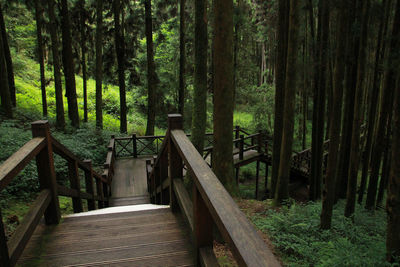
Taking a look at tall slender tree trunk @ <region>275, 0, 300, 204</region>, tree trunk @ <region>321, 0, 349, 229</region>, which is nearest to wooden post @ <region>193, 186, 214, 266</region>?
tree trunk @ <region>321, 0, 349, 229</region>

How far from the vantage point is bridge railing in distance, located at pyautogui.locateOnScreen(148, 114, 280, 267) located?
3.73 feet

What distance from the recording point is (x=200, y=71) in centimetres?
806

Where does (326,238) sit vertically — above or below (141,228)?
below

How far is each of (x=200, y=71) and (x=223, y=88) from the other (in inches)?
64.1

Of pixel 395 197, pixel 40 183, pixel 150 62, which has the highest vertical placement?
pixel 150 62

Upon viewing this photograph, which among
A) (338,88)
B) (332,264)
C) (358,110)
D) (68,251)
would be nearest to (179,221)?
(68,251)

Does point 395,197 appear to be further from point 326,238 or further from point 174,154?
point 174,154

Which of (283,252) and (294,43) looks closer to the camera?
(283,252)

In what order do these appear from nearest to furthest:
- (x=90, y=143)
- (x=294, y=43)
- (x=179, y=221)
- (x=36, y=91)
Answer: (x=179, y=221), (x=294, y=43), (x=90, y=143), (x=36, y=91)

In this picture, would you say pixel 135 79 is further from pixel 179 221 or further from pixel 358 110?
pixel 179 221

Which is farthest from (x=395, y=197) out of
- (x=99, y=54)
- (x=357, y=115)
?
(x=99, y=54)

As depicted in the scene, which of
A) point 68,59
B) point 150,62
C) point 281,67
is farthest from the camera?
point 150,62

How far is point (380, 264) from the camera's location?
181 inches

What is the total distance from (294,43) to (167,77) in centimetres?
1322
